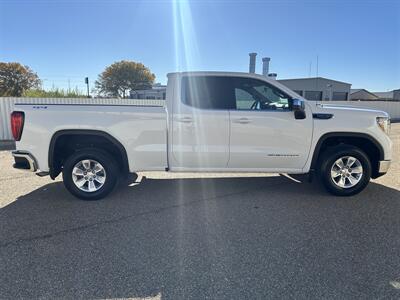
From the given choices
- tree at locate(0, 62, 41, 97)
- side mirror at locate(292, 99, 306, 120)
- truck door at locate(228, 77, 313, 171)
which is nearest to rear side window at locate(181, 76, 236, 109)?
truck door at locate(228, 77, 313, 171)

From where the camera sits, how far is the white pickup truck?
4.23 m

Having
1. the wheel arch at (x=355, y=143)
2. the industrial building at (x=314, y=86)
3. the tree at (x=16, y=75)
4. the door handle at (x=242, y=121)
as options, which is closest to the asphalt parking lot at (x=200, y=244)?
the wheel arch at (x=355, y=143)

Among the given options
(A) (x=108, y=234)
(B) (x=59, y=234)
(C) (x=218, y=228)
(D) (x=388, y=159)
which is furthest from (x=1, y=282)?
(D) (x=388, y=159)

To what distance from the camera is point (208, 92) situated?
14.5ft

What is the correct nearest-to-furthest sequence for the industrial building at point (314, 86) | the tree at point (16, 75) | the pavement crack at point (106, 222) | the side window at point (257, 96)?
the pavement crack at point (106, 222), the side window at point (257, 96), the industrial building at point (314, 86), the tree at point (16, 75)

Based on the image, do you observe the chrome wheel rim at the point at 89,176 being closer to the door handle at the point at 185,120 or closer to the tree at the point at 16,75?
the door handle at the point at 185,120

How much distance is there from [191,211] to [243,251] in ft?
3.99

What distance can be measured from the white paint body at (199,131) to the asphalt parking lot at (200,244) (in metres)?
0.63

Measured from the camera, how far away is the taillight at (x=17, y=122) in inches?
164

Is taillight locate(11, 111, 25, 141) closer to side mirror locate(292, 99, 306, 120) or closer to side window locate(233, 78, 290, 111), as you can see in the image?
side window locate(233, 78, 290, 111)

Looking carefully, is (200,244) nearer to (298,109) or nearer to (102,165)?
(102,165)

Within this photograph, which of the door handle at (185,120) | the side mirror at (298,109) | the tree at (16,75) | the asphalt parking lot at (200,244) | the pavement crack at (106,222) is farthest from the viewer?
the tree at (16,75)

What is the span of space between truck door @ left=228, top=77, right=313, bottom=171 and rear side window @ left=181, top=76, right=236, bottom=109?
131 mm

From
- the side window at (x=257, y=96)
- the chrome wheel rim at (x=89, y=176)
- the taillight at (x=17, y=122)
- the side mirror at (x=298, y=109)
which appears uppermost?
the side window at (x=257, y=96)
